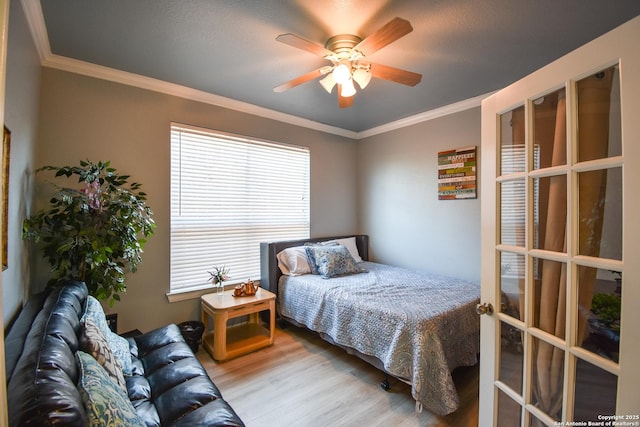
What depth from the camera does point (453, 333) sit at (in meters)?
2.09

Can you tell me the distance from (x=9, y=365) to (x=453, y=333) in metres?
2.34

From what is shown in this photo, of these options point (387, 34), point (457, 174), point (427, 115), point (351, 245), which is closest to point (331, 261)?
point (351, 245)

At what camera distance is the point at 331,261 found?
3244 mm

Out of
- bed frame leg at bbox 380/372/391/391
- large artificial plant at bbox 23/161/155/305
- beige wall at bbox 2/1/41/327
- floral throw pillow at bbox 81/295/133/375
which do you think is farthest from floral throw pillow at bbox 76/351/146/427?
bed frame leg at bbox 380/372/391/391

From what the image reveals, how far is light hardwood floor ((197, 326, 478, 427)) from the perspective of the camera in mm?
1902

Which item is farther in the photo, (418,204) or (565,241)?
(418,204)

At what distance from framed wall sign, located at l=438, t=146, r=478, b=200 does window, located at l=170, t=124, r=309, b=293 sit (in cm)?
176

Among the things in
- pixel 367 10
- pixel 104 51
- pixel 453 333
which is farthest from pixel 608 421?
pixel 104 51

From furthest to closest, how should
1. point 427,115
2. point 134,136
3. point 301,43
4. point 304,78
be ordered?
point 427,115
point 134,136
point 304,78
point 301,43

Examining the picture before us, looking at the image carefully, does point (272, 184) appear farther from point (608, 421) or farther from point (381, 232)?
point (608, 421)

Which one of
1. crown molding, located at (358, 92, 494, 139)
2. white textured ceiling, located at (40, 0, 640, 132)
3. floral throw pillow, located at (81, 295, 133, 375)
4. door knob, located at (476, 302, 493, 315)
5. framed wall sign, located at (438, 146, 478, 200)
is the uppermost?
white textured ceiling, located at (40, 0, 640, 132)

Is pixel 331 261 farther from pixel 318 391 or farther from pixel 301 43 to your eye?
pixel 301 43

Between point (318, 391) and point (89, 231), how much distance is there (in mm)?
2081

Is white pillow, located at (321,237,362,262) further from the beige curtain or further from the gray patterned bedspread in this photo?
the beige curtain
